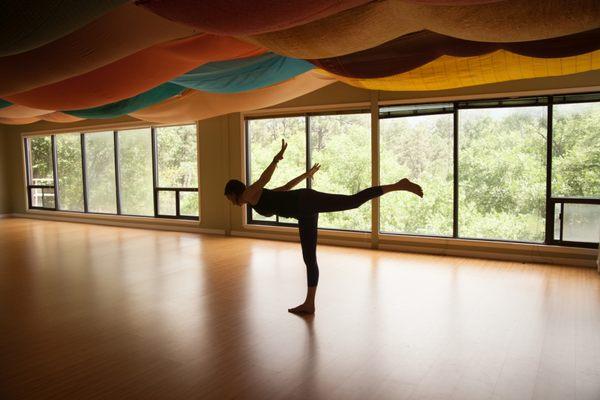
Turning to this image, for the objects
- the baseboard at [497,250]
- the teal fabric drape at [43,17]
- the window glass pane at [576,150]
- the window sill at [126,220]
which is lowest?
the baseboard at [497,250]

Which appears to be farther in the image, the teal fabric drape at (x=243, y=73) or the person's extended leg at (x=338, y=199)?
the teal fabric drape at (x=243, y=73)

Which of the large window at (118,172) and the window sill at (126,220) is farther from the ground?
the large window at (118,172)

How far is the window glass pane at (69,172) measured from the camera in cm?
1053

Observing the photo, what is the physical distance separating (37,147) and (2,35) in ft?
33.8

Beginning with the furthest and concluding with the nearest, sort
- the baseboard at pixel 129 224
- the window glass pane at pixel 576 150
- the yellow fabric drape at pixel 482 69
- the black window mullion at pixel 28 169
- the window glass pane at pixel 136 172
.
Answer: the black window mullion at pixel 28 169 < the window glass pane at pixel 136 172 < the baseboard at pixel 129 224 < the window glass pane at pixel 576 150 < the yellow fabric drape at pixel 482 69

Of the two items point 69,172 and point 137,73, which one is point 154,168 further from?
point 137,73

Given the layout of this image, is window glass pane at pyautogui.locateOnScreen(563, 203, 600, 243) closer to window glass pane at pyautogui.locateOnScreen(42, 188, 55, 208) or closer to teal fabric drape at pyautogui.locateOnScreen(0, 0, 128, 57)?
teal fabric drape at pyautogui.locateOnScreen(0, 0, 128, 57)

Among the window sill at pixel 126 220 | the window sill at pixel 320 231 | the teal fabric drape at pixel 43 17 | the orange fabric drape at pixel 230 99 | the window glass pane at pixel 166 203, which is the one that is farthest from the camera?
the window glass pane at pixel 166 203

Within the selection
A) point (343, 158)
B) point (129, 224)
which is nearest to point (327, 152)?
point (343, 158)

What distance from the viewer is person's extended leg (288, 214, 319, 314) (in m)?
3.87

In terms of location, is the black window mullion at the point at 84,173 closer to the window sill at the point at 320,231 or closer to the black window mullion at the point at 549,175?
the window sill at the point at 320,231

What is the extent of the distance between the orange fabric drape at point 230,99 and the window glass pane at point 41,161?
21.6ft

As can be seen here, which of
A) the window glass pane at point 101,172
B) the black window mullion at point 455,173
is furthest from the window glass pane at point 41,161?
the black window mullion at point 455,173

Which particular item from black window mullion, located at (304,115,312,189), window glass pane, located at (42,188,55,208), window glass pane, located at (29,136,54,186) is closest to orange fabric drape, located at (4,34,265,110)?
black window mullion, located at (304,115,312,189)
